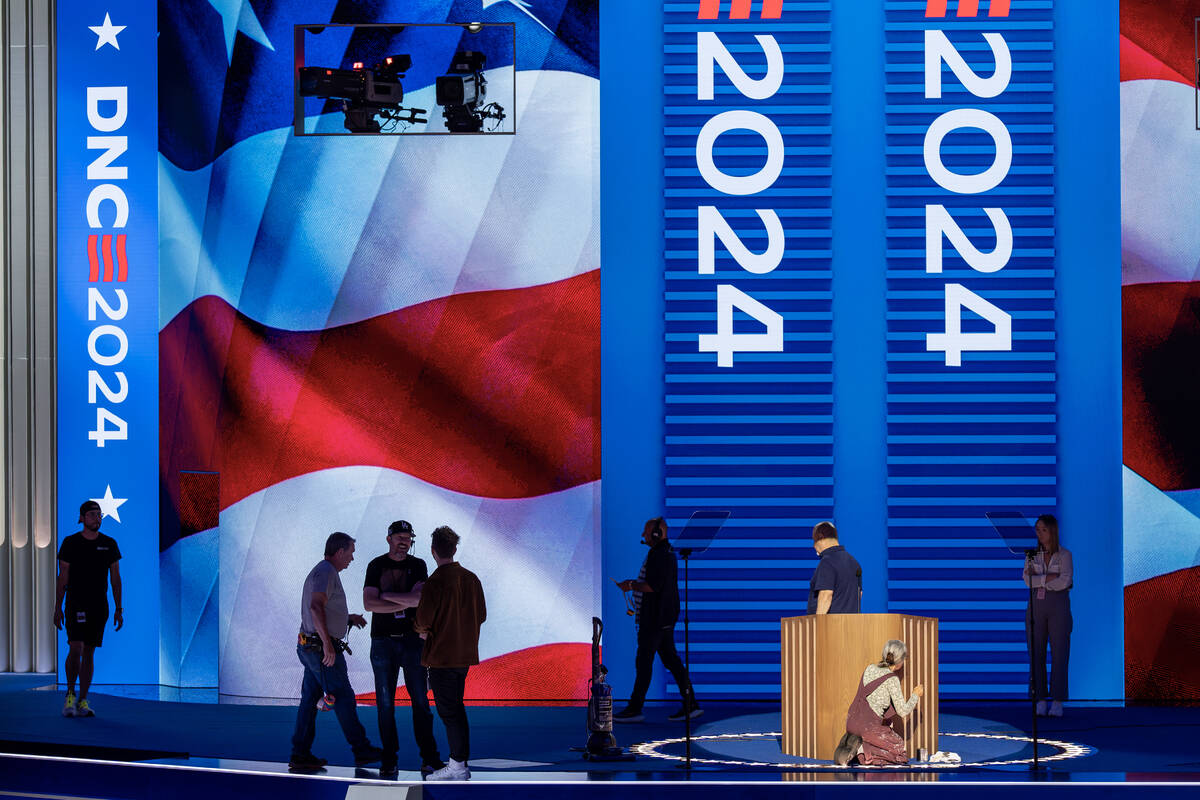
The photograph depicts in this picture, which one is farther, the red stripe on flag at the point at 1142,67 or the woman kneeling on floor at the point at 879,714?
the red stripe on flag at the point at 1142,67

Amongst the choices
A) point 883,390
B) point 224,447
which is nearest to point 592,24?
point 883,390

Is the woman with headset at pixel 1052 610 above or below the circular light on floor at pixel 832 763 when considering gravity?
above

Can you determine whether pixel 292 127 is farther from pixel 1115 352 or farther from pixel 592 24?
pixel 1115 352

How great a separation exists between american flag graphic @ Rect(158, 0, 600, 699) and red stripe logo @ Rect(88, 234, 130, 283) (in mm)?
1095

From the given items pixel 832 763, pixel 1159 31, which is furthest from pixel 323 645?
pixel 1159 31

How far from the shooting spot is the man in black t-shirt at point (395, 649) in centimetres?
949

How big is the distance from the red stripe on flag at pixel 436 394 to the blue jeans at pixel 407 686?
3.46 metres

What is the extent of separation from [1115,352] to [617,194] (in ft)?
14.0

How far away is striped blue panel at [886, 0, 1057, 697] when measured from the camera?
12750mm

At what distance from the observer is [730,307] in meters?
13.0

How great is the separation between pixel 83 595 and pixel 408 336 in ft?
10.7

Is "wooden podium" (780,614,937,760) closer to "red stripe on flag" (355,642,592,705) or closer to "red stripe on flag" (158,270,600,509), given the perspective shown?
"red stripe on flag" (355,642,592,705)

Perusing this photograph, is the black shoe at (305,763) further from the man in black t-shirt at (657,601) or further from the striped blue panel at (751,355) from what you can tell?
the striped blue panel at (751,355)

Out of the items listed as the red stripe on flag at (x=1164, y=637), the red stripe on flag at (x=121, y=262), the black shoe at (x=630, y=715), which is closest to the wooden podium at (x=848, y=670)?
the black shoe at (x=630, y=715)
